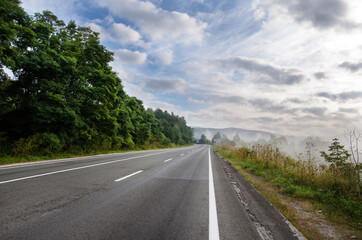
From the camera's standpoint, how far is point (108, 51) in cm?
1797

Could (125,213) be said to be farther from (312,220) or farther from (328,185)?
(328,185)

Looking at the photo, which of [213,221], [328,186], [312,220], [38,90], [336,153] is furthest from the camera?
[38,90]

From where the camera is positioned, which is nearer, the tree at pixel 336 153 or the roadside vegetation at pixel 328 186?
the roadside vegetation at pixel 328 186

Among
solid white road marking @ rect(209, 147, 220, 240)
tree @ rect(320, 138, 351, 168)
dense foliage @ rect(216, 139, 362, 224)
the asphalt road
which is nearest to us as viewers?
the asphalt road

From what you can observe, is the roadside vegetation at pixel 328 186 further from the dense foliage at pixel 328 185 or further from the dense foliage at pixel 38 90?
the dense foliage at pixel 38 90

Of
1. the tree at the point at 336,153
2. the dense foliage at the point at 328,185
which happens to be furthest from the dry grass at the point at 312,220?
the tree at the point at 336,153

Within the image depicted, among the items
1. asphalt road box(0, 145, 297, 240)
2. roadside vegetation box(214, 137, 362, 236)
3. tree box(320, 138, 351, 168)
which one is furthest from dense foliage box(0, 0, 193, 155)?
tree box(320, 138, 351, 168)

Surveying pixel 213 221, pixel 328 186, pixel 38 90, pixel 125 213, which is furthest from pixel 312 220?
pixel 38 90

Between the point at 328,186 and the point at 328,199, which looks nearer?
the point at 328,199

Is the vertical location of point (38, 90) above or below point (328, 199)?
above

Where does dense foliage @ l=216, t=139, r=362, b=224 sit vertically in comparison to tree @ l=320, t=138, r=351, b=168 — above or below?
below

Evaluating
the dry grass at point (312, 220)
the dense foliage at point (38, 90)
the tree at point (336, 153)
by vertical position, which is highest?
the dense foliage at point (38, 90)

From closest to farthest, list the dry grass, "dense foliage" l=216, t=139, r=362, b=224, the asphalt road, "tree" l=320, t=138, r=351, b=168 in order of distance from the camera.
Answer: the asphalt road → the dry grass → "dense foliage" l=216, t=139, r=362, b=224 → "tree" l=320, t=138, r=351, b=168

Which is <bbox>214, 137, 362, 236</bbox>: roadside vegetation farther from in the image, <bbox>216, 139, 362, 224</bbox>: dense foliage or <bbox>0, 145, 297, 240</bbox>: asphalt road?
<bbox>0, 145, 297, 240</bbox>: asphalt road
